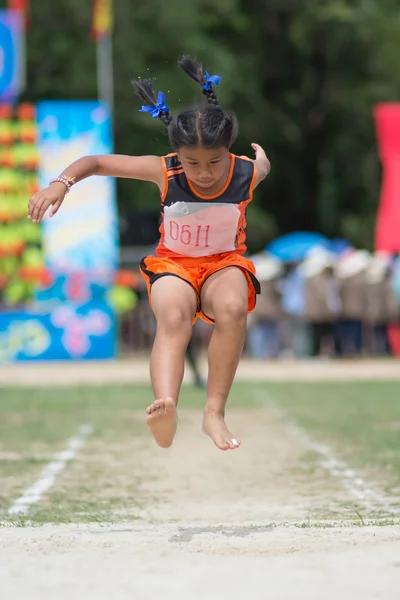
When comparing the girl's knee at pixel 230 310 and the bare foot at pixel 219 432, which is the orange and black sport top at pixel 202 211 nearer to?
the girl's knee at pixel 230 310

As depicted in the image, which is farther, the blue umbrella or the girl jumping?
the blue umbrella

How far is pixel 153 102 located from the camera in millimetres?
6324

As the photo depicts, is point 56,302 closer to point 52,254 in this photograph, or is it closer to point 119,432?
point 52,254

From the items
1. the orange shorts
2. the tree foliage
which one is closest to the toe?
the orange shorts

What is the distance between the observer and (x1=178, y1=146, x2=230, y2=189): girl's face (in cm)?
578

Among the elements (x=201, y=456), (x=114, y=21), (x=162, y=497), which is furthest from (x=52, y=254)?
(x=162, y=497)

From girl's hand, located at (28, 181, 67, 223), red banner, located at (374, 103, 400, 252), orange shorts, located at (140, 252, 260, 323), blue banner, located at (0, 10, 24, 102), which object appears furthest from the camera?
red banner, located at (374, 103, 400, 252)

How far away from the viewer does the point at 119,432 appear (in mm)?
12336

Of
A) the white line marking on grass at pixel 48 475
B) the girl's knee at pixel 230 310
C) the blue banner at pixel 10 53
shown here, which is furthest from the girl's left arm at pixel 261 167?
the blue banner at pixel 10 53

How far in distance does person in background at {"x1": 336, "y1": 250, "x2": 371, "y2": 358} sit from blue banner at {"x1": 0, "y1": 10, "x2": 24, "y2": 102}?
7170 millimetres

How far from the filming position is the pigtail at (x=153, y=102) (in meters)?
6.18

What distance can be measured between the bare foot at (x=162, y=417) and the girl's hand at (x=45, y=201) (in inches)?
39.3

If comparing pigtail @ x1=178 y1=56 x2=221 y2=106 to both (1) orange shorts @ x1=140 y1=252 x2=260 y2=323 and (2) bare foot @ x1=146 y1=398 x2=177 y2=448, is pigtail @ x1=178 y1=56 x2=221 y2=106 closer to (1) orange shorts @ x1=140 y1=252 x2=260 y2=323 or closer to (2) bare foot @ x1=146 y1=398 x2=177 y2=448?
(1) orange shorts @ x1=140 y1=252 x2=260 y2=323

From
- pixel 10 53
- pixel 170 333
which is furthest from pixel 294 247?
pixel 170 333
